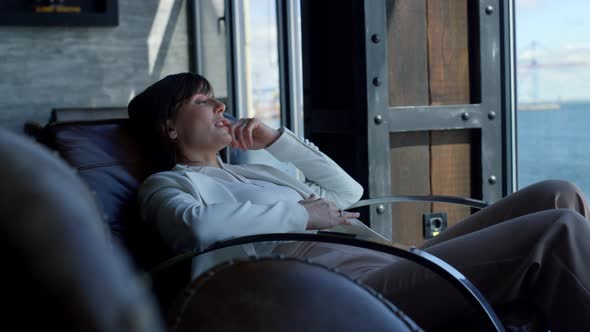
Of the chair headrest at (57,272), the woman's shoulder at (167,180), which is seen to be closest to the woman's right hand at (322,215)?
the woman's shoulder at (167,180)

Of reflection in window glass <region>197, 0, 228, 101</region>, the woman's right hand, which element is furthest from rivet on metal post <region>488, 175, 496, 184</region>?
reflection in window glass <region>197, 0, 228, 101</region>

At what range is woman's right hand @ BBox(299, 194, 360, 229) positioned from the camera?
5.53ft

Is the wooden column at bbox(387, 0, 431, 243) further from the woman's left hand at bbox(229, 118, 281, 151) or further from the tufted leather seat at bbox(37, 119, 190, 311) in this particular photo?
the tufted leather seat at bbox(37, 119, 190, 311)

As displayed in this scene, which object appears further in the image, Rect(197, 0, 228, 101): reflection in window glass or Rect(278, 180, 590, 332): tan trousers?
Rect(197, 0, 228, 101): reflection in window glass

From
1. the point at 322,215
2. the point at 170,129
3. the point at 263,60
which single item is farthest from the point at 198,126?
the point at 263,60

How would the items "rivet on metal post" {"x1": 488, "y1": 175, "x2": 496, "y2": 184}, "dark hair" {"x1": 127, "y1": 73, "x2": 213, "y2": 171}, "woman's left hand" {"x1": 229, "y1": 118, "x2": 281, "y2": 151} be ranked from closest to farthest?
1. "dark hair" {"x1": 127, "y1": 73, "x2": 213, "y2": 171}
2. "woman's left hand" {"x1": 229, "y1": 118, "x2": 281, "y2": 151}
3. "rivet on metal post" {"x1": 488, "y1": 175, "x2": 496, "y2": 184}

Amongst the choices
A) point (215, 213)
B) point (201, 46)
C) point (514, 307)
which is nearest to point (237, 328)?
point (514, 307)

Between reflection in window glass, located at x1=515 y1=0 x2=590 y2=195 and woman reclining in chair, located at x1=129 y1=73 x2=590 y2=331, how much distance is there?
3.07 ft

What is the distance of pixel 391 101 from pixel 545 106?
2.02 feet

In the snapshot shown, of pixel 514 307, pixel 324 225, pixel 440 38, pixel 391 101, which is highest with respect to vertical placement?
pixel 440 38

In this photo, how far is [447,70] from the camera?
2695 mm

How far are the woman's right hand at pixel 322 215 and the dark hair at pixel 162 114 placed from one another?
469 millimetres

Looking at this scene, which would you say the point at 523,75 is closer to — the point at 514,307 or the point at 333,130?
the point at 333,130

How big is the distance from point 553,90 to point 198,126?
1430mm
